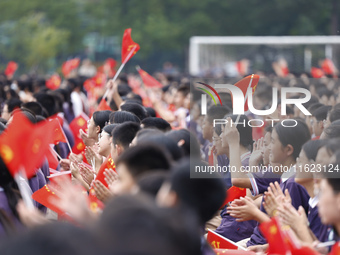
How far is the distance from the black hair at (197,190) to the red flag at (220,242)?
4.42ft

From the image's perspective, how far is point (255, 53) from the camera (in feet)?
90.5

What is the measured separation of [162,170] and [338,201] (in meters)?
0.85

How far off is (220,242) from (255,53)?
23.6 meters

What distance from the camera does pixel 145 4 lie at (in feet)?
124

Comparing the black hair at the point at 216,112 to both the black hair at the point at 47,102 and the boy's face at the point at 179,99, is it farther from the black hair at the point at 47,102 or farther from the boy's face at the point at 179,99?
the boy's face at the point at 179,99

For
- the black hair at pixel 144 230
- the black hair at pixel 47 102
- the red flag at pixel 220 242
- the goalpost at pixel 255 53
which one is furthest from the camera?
the goalpost at pixel 255 53

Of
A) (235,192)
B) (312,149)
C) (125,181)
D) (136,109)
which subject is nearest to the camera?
(125,181)

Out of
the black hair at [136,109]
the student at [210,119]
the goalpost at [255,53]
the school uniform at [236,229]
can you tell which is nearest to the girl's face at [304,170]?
the school uniform at [236,229]

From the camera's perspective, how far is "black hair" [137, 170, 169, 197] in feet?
9.52

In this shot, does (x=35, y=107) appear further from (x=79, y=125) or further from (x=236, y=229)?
(x=236, y=229)

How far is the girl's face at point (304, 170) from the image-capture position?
4164 millimetres

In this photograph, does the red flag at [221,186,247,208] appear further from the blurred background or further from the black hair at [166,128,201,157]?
the blurred background

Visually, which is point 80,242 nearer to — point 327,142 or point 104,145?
point 327,142

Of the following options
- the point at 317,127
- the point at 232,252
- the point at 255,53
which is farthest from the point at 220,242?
the point at 255,53
